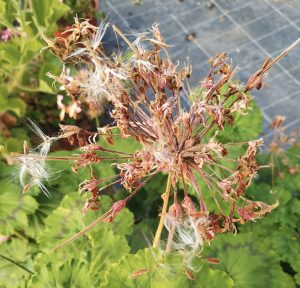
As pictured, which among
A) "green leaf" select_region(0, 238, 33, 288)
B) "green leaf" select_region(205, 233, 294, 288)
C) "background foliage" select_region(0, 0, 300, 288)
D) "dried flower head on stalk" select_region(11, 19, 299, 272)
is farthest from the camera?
"green leaf" select_region(0, 238, 33, 288)

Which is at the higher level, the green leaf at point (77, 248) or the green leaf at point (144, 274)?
the green leaf at point (144, 274)

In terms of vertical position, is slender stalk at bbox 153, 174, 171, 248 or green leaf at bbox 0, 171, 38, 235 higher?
slender stalk at bbox 153, 174, 171, 248

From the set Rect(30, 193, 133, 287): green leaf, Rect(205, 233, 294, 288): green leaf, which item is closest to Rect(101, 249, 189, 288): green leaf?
Rect(30, 193, 133, 287): green leaf

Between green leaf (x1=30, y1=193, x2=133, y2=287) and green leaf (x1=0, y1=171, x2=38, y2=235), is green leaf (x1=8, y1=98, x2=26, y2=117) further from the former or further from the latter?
green leaf (x1=30, y1=193, x2=133, y2=287)

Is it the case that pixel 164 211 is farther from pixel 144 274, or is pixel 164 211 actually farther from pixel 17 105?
pixel 17 105

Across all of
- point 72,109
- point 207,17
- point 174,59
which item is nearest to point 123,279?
point 72,109

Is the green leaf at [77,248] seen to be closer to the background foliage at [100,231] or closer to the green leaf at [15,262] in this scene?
the background foliage at [100,231]

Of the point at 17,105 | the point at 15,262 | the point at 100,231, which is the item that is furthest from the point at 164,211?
the point at 17,105

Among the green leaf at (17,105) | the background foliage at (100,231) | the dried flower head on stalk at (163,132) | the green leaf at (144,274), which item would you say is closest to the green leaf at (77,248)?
the background foliage at (100,231)

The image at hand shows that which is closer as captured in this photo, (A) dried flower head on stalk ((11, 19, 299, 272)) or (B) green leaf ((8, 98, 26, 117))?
(A) dried flower head on stalk ((11, 19, 299, 272))
